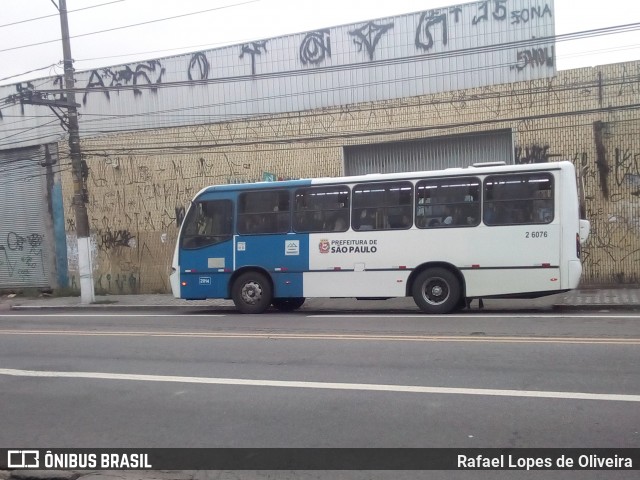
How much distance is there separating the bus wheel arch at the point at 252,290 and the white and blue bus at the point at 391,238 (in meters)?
0.02

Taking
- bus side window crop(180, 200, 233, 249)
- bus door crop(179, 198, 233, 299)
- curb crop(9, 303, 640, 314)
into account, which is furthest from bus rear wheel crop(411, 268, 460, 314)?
bus side window crop(180, 200, 233, 249)

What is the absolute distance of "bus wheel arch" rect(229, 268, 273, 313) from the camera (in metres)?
14.1

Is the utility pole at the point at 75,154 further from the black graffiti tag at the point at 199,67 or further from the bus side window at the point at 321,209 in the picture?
the bus side window at the point at 321,209

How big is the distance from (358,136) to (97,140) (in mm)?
9606

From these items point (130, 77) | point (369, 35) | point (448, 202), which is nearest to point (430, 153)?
point (369, 35)

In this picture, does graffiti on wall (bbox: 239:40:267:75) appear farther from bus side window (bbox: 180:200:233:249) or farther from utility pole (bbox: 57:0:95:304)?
bus side window (bbox: 180:200:233:249)

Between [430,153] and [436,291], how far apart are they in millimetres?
6490

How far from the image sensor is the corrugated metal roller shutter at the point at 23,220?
915 inches

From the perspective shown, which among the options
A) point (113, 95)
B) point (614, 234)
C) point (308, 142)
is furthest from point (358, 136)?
point (113, 95)

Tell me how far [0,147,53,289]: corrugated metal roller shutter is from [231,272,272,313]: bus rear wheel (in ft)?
39.3

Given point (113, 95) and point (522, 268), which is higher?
point (113, 95)

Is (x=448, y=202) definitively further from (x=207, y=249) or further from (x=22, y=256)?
(x=22, y=256)

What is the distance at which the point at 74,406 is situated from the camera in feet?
22.8

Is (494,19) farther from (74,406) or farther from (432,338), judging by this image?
(74,406)
